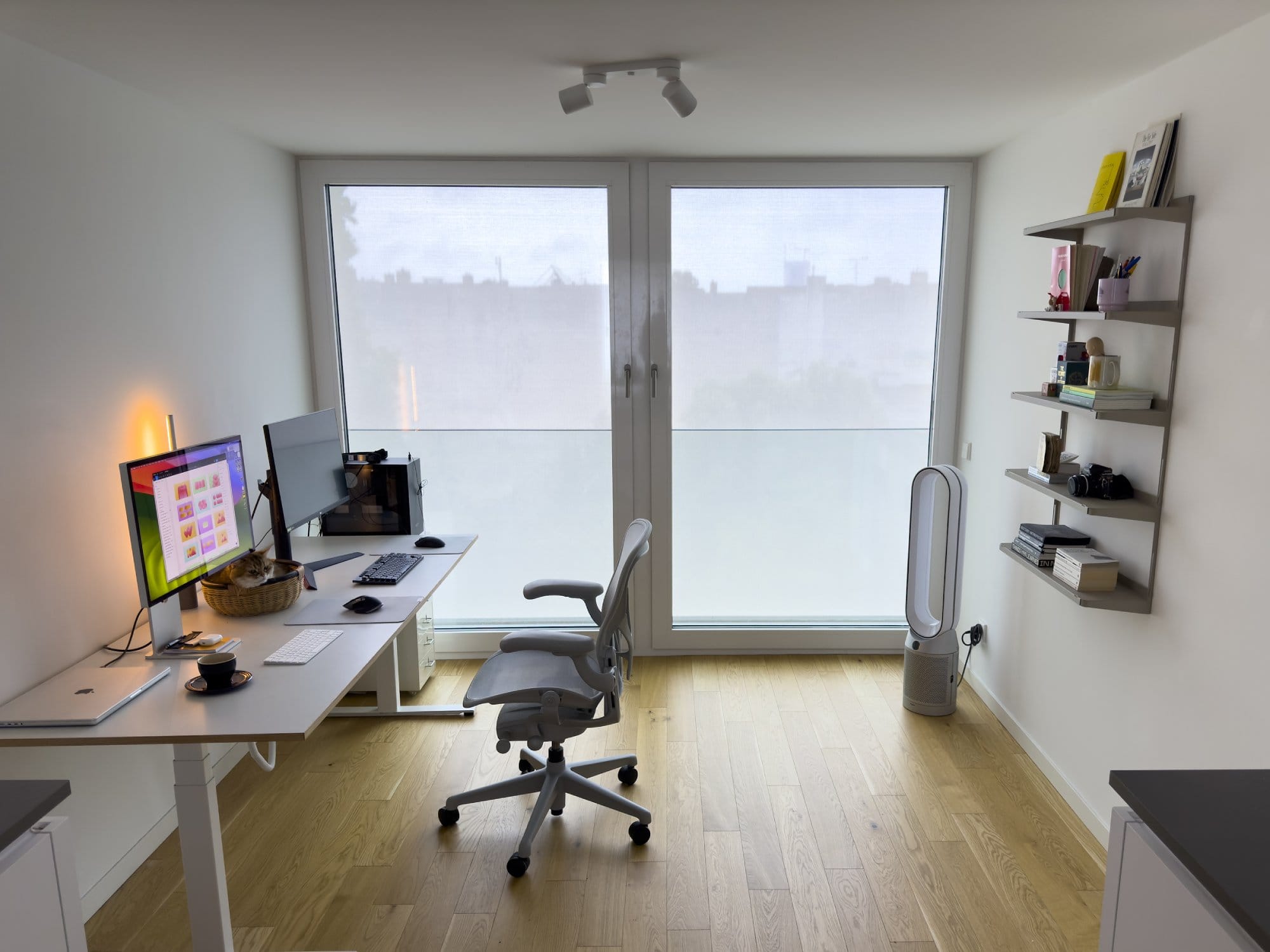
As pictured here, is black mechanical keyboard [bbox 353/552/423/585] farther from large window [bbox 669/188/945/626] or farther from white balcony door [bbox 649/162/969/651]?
large window [bbox 669/188/945/626]

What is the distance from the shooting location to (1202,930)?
1.17m

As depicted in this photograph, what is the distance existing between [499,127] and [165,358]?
1.52 m

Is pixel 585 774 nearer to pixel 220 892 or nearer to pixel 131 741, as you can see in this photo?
pixel 220 892

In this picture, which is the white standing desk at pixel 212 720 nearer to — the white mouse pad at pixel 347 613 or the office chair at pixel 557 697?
the white mouse pad at pixel 347 613

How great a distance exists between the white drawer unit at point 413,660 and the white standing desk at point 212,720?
130 cm

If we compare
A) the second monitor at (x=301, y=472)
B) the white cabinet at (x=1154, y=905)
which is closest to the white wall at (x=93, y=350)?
the second monitor at (x=301, y=472)

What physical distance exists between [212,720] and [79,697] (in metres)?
0.44

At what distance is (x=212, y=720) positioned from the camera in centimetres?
204

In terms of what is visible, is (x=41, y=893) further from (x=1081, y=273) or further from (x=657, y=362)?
(x=657, y=362)

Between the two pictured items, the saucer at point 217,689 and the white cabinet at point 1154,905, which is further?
the saucer at point 217,689

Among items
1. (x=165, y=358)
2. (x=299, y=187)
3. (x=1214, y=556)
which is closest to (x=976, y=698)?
(x=1214, y=556)

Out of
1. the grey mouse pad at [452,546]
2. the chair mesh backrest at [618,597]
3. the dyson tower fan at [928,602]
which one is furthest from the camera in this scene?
the dyson tower fan at [928,602]

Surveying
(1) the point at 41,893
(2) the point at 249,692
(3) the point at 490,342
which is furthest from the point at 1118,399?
(1) the point at 41,893

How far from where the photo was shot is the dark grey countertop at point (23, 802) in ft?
4.28
